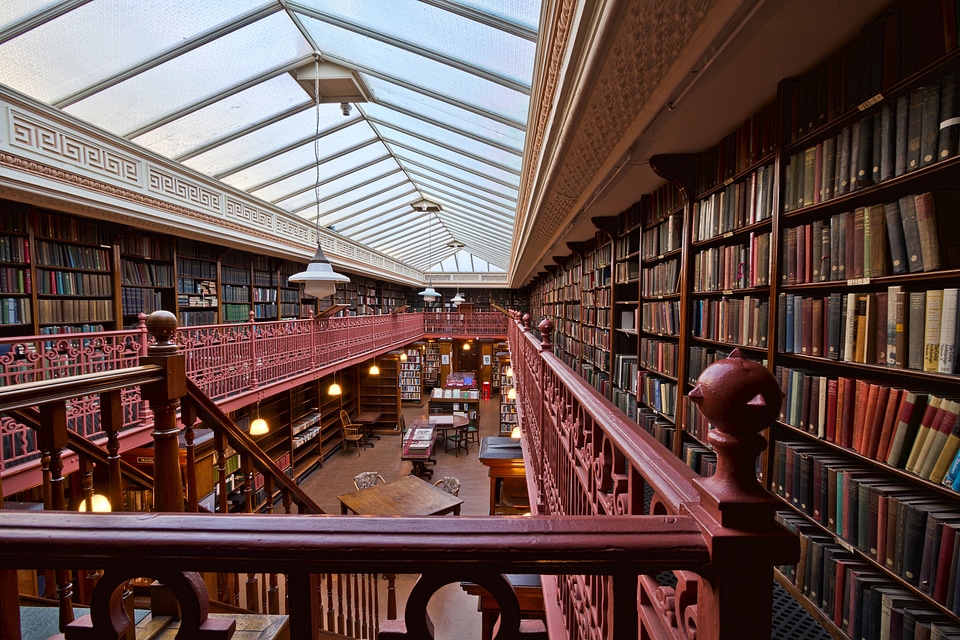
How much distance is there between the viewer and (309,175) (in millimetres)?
5680

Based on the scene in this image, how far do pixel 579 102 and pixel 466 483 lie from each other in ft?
23.9

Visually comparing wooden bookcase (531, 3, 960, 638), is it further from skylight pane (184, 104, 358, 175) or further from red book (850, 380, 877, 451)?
skylight pane (184, 104, 358, 175)

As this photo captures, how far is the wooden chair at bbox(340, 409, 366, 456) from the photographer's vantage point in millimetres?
9192

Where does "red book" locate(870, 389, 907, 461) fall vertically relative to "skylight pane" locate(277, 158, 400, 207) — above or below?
below

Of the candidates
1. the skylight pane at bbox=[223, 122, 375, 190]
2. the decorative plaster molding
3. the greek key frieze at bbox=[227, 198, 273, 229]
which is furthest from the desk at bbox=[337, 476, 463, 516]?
the skylight pane at bbox=[223, 122, 375, 190]

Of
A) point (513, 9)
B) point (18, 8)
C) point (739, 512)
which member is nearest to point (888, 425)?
point (739, 512)

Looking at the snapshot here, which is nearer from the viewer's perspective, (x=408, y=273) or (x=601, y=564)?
(x=601, y=564)

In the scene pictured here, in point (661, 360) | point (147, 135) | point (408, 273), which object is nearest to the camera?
A: point (661, 360)

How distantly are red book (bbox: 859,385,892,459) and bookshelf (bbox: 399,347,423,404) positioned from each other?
12.8 m

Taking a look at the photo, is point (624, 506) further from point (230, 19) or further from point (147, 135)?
point (147, 135)

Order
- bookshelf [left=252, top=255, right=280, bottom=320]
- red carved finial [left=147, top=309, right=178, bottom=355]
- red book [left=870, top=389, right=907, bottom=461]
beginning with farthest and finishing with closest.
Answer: bookshelf [left=252, top=255, right=280, bottom=320] → red carved finial [left=147, top=309, right=178, bottom=355] → red book [left=870, top=389, right=907, bottom=461]

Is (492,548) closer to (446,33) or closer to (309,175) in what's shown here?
(446,33)

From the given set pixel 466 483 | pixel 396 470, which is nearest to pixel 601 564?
pixel 466 483

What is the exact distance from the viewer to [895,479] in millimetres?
1322
